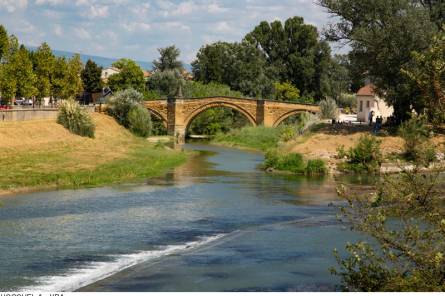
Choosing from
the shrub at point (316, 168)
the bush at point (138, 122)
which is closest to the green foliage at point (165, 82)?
the bush at point (138, 122)

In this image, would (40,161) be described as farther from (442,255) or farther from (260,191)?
(442,255)

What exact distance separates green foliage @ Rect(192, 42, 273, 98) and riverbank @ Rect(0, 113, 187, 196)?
5017cm

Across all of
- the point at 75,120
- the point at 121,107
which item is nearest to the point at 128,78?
the point at 121,107

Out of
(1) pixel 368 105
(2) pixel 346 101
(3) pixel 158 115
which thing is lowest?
(3) pixel 158 115

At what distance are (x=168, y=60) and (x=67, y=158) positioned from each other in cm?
8218

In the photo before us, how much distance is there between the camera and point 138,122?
8550cm

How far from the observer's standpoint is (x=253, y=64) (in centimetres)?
12681

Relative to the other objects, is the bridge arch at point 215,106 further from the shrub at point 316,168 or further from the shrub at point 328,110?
the shrub at point 316,168

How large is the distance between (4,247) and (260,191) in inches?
831

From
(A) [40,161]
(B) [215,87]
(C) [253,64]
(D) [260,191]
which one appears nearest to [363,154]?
(D) [260,191]

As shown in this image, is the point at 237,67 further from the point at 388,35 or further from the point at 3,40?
the point at 388,35

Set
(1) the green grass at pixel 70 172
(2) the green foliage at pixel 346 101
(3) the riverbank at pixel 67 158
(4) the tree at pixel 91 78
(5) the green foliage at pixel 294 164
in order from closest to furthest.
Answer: (1) the green grass at pixel 70 172
(3) the riverbank at pixel 67 158
(5) the green foliage at pixel 294 164
(4) the tree at pixel 91 78
(2) the green foliage at pixel 346 101

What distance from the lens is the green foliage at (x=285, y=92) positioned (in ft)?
429

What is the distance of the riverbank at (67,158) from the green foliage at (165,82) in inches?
1802
